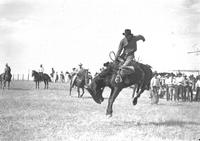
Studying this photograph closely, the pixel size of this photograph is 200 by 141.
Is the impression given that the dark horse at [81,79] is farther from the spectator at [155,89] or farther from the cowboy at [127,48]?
the cowboy at [127,48]

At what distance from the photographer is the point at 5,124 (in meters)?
11.1

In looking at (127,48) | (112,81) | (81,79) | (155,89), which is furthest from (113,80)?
(81,79)

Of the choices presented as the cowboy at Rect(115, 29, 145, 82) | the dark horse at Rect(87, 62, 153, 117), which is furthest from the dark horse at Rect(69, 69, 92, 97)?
the cowboy at Rect(115, 29, 145, 82)

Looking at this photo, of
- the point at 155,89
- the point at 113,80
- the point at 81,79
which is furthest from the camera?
the point at 81,79

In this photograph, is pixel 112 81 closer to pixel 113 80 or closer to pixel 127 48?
pixel 113 80

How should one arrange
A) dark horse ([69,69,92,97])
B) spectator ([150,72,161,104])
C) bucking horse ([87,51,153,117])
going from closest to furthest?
bucking horse ([87,51,153,117])
spectator ([150,72,161,104])
dark horse ([69,69,92,97])

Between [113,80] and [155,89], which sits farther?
[155,89]

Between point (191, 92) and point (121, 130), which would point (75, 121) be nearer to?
point (121, 130)

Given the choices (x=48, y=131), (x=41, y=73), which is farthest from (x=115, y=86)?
(x=41, y=73)

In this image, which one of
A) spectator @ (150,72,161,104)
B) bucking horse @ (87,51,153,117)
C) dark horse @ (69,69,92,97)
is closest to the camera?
bucking horse @ (87,51,153,117)

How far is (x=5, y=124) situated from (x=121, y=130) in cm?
340

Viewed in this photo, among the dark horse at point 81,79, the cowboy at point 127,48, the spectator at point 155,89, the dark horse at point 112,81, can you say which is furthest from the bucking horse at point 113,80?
the dark horse at point 81,79

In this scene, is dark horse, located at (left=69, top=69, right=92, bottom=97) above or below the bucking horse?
above

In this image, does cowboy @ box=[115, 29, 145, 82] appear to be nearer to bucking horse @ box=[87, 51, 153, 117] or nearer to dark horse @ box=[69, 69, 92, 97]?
bucking horse @ box=[87, 51, 153, 117]
